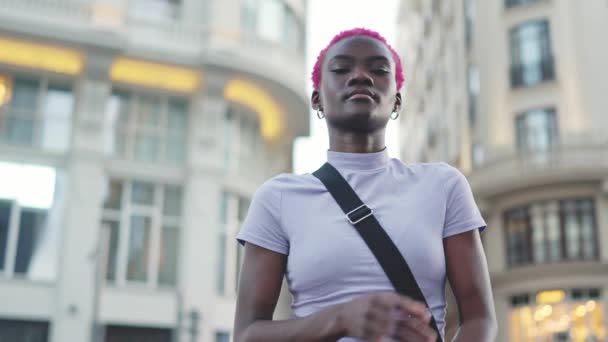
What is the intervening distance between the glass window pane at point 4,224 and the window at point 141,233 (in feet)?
8.06

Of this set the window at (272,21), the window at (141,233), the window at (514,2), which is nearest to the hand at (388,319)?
the window at (141,233)

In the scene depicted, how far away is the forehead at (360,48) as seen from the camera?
204 centimetres

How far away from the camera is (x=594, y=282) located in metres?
24.1

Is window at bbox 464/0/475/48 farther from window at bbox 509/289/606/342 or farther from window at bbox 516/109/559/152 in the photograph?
window at bbox 509/289/606/342

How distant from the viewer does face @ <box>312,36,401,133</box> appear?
1989 mm

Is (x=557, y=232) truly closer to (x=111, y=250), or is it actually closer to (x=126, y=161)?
(x=126, y=161)

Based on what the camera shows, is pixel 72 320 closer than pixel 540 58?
Yes

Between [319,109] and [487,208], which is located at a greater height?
[487,208]

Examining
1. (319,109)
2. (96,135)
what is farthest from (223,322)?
(319,109)

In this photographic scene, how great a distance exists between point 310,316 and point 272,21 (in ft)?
77.6

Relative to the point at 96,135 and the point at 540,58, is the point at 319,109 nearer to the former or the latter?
the point at 96,135

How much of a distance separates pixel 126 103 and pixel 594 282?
15352mm

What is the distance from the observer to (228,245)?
75.5 ft

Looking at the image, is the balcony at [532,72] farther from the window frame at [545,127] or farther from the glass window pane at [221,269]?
the glass window pane at [221,269]
